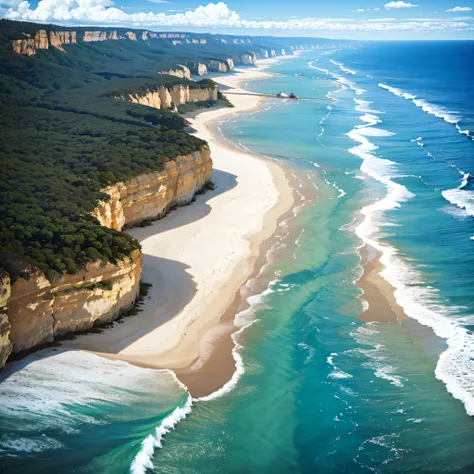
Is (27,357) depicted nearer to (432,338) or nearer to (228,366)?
(228,366)

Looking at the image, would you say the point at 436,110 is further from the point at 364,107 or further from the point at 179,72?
the point at 179,72

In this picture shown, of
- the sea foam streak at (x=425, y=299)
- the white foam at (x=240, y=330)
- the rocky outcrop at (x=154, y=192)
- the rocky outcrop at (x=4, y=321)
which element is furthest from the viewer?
the rocky outcrop at (x=154, y=192)

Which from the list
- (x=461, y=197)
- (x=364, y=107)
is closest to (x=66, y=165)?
(x=461, y=197)

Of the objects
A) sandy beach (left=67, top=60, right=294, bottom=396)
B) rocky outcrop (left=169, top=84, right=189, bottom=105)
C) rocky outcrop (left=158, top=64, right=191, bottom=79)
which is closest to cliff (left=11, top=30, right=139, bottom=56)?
rocky outcrop (left=158, top=64, right=191, bottom=79)

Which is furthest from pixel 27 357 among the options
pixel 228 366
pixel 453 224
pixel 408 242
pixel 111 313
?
pixel 453 224

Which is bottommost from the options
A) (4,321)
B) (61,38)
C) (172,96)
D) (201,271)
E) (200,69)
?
(201,271)

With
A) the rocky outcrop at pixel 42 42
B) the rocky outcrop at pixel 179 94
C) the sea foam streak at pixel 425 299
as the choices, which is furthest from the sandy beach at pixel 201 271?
the rocky outcrop at pixel 42 42

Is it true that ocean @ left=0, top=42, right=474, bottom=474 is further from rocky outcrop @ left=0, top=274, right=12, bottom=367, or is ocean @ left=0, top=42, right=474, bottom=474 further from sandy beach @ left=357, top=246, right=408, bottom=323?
rocky outcrop @ left=0, top=274, right=12, bottom=367

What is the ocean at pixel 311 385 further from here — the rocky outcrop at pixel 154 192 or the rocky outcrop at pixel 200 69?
the rocky outcrop at pixel 200 69
